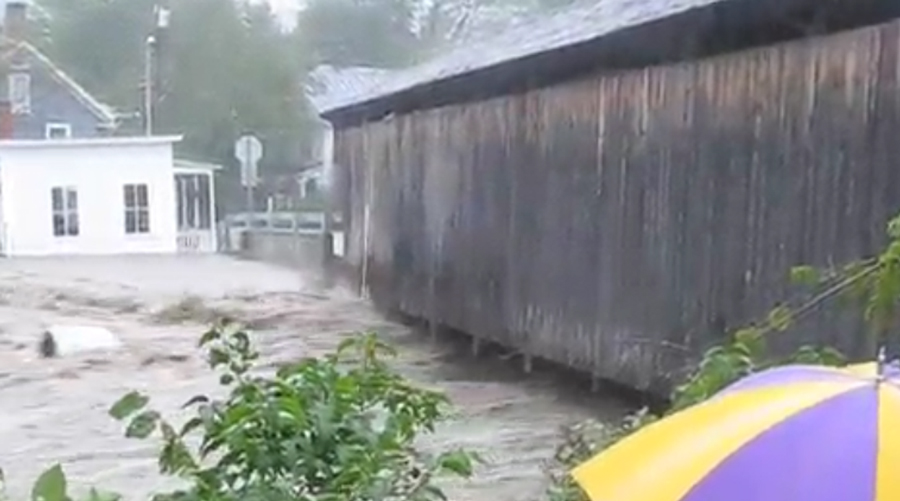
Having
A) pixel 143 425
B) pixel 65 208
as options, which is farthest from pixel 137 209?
pixel 143 425

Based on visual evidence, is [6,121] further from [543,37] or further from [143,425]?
[143,425]

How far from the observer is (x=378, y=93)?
50.1ft

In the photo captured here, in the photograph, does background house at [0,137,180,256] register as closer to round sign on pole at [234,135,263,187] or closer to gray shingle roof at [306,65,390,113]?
round sign on pole at [234,135,263,187]

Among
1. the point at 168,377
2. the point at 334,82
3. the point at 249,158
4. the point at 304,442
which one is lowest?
the point at 168,377

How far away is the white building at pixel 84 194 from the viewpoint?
107 feet

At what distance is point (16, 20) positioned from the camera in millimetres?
37906

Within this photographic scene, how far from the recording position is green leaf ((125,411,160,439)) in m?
2.50

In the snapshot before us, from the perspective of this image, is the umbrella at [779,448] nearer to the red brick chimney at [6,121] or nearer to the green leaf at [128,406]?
the green leaf at [128,406]

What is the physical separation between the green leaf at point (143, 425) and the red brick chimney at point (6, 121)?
34.3m

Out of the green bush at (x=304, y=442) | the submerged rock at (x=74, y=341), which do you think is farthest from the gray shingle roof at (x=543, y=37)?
the green bush at (x=304, y=442)

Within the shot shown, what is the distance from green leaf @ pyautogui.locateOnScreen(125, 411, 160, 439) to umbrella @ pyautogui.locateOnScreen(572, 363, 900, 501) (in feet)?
2.46

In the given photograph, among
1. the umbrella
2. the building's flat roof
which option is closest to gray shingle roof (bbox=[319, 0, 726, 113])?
the umbrella

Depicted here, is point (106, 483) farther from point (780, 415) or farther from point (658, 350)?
point (780, 415)

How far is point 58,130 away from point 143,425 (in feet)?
117
